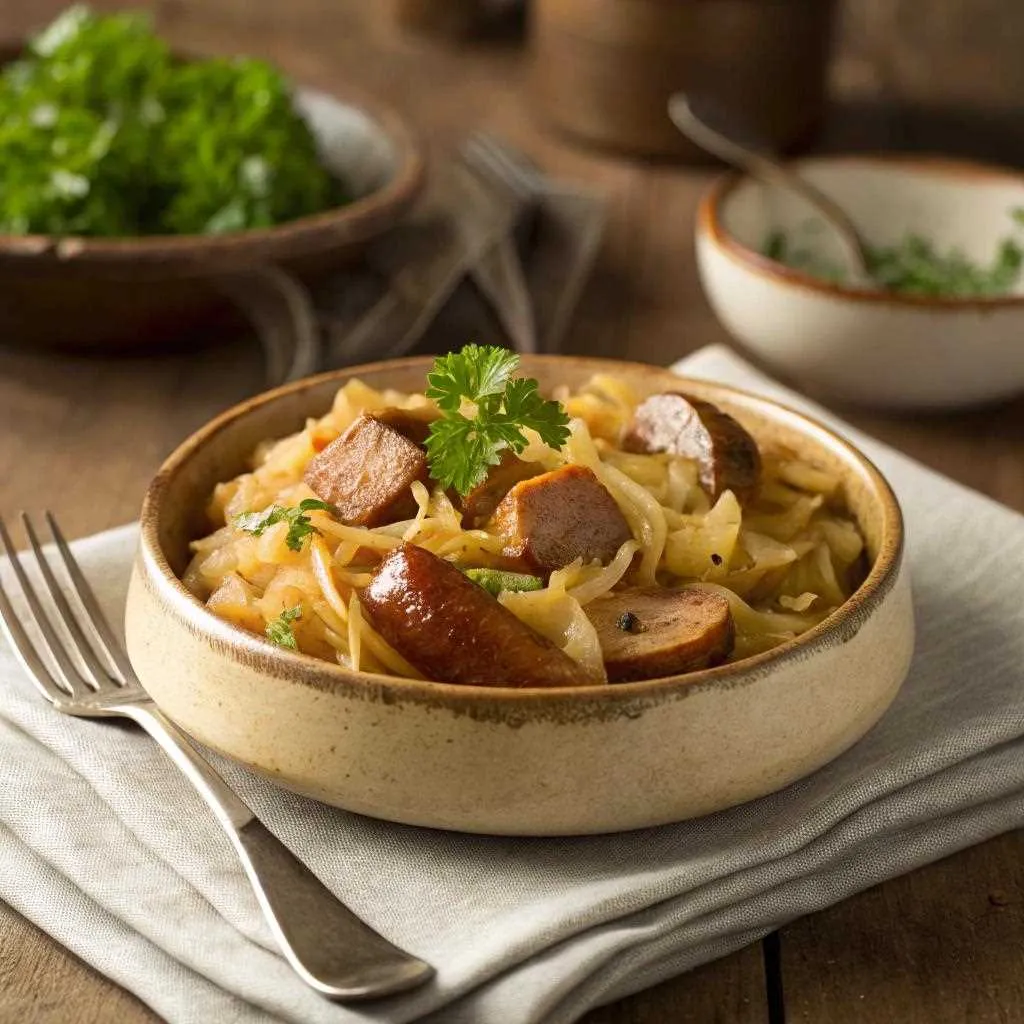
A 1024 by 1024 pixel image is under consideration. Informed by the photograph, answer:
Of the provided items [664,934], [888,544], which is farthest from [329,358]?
[664,934]

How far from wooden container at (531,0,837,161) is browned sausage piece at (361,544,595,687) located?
3.74 m

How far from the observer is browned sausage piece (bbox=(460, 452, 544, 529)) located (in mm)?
2764

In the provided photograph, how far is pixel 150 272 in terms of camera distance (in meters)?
4.38

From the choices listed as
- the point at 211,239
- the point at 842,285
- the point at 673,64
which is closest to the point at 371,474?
the point at 211,239

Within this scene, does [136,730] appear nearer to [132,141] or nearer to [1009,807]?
[1009,807]

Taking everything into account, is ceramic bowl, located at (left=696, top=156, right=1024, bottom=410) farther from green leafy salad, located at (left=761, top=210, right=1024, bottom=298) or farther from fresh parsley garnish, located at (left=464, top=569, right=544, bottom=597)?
fresh parsley garnish, located at (left=464, top=569, right=544, bottom=597)

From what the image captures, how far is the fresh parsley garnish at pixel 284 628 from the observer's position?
2.47 meters

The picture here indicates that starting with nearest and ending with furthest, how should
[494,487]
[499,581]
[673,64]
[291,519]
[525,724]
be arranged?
[525,724] < [499,581] < [291,519] < [494,487] < [673,64]

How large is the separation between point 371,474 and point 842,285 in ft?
6.73

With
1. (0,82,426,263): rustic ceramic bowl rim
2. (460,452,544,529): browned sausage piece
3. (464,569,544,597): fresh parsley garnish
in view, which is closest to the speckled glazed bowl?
(464,569,544,597): fresh parsley garnish

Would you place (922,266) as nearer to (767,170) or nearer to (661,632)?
(767,170)

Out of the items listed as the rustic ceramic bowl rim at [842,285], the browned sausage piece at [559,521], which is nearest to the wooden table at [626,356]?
the rustic ceramic bowl rim at [842,285]

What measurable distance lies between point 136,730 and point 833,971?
1.25 metres

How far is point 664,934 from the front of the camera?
2.36 m
